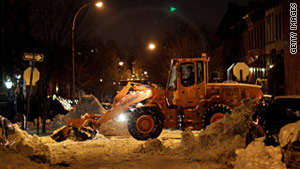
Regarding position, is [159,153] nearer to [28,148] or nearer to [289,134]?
[28,148]

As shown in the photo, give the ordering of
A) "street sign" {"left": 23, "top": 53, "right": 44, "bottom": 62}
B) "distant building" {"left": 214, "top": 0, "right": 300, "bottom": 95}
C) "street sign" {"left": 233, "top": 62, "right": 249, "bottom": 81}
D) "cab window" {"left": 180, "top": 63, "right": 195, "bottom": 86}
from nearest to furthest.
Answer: "cab window" {"left": 180, "top": 63, "right": 195, "bottom": 86} → "street sign" {"left": 23, "top": 53, "right": 44, "bottom": 62} → "street sign" {"left": 233, "top": 62, "right": 249, "bottom": 81} → "distant building" {"left": 214, "top": 0, "right": 300, "bottom": 95}

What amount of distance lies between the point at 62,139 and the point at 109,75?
183 ft

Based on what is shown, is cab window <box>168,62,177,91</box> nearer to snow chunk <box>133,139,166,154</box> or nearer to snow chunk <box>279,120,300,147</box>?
snow chunk <box>133,139,166,154</box>

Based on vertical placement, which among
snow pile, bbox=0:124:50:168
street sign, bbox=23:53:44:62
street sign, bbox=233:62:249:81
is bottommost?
snow pile, bbox=0:124:50:168

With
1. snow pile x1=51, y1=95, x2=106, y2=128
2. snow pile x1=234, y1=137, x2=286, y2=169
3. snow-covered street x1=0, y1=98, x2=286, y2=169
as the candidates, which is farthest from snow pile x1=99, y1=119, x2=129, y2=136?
snow pile x1=234, y1=137, x2=286, y2=169

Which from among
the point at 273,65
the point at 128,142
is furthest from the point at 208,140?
the point at 273,65

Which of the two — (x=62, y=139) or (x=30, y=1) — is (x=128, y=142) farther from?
(x=30, y=1)

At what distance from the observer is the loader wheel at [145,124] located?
47.2 ft

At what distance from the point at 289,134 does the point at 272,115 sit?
1.10 meters

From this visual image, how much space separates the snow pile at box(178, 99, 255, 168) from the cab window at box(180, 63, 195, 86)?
2.45 meters

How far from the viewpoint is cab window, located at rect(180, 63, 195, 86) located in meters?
14.8

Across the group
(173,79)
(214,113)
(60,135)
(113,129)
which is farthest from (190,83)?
(60,135)

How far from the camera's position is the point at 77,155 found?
11367mm
